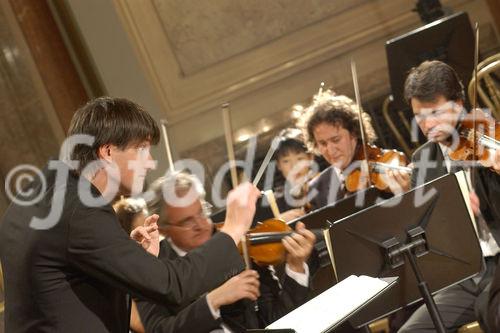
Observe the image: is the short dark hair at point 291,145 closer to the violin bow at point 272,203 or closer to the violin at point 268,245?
the violin bow at point 272,203

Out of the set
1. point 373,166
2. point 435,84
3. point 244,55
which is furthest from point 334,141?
point 244,55

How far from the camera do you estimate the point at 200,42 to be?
5621 millimetres

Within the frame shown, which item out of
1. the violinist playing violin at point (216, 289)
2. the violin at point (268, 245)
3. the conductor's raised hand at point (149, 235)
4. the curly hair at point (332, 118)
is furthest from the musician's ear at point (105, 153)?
the curly hair at point (332, 118)

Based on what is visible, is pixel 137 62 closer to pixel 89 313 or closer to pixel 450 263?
pixel 450 263

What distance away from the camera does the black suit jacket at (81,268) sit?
6.61 feet

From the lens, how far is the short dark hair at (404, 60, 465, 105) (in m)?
3.44

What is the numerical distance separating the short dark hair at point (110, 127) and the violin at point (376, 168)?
5.70ft

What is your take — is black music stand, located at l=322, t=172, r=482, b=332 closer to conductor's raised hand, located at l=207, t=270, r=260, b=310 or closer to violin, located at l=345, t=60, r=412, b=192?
conductor's raised hand, located at l=207, t=270, r=260, b=310

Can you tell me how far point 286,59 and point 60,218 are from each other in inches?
146

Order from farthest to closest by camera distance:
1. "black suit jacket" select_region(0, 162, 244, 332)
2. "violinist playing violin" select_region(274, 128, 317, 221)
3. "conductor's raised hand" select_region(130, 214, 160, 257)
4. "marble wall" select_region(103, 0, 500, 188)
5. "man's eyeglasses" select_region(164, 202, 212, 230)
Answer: "marble wall" select_region(103, 0, 500, 188)
"violinist playing violin" select_region(274, 128, 317, 221)
"man's eyeglasses" select_region(164, 202, 212, 230)
"conductor's raised hand" select_region(130, 214, 160, 257)
"black suit jacket" select_region(0, 162, 244, 332)

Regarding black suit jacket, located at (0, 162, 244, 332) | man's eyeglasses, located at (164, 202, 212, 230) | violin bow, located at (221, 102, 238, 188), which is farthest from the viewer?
man's eyeglasses, located at (164, 202, 212, 230)

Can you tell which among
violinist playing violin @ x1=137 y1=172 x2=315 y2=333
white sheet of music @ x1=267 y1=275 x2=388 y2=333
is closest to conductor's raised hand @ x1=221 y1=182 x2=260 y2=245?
white sheet of music @ x1=267 y1=275 x2=388 y2=333

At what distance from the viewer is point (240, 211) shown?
2133mm

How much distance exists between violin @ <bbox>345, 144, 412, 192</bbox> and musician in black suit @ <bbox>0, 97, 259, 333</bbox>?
1710 millimetres
